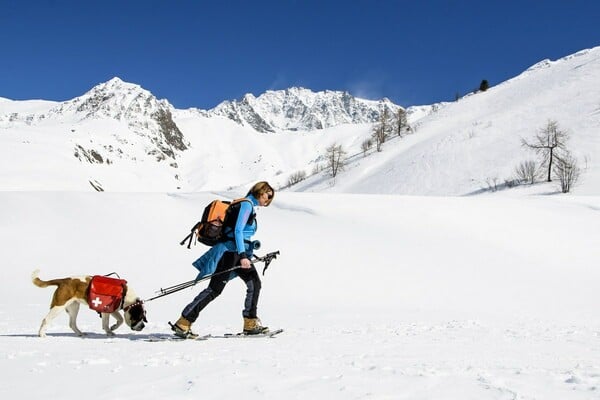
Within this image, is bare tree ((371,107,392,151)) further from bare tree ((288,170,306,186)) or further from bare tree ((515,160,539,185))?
bare tree ((515,160,539,185))

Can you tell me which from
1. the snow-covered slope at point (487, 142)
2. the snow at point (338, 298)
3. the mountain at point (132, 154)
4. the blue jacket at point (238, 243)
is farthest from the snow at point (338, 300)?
the mountain at point (132, 154)

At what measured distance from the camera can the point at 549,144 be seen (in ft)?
141

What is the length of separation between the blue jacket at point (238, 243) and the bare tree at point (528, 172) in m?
38.7

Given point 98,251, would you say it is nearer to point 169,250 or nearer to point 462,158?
point 169,250

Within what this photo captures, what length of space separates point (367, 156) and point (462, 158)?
16.8 metres

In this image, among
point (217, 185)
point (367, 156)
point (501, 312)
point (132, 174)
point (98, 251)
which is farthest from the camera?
point (217, 185)

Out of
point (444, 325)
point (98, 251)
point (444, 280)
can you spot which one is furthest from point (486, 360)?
point (98, 251)

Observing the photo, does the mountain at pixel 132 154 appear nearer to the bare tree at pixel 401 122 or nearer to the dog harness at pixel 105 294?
the bare tree at pixel 401 122

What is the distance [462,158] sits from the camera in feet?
160

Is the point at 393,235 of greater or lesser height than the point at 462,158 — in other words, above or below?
below

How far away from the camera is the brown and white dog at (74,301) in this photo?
6945 millimetres

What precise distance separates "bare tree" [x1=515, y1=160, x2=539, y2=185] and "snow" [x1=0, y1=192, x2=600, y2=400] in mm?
20348

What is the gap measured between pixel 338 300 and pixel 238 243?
681 cm

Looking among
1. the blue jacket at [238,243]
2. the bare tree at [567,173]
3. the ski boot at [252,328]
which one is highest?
the bare tree at [567,173]
